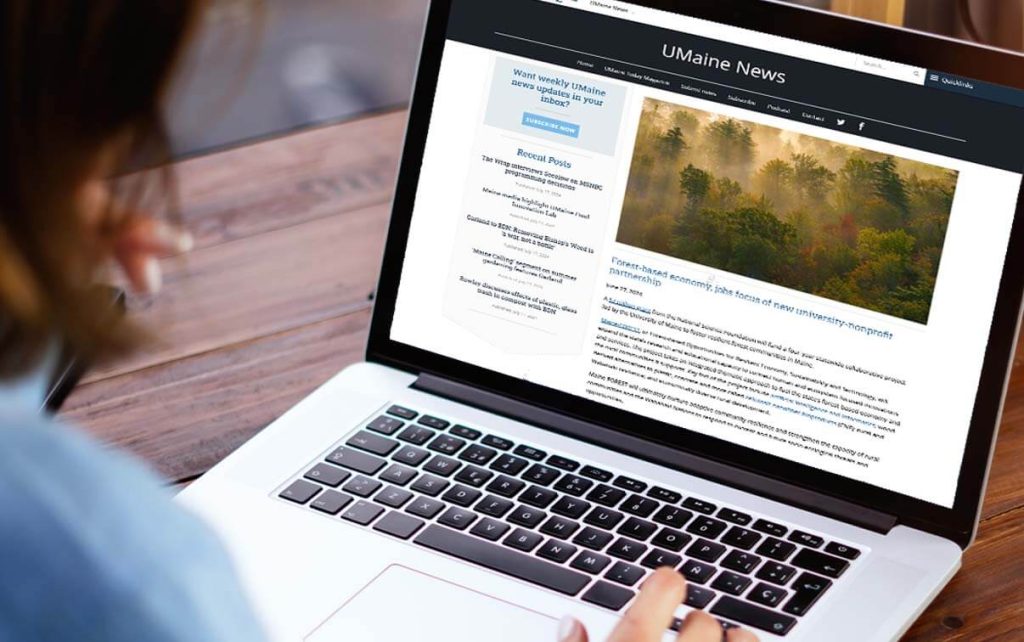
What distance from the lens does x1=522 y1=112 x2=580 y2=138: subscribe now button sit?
2.84ft

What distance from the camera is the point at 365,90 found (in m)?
3.06

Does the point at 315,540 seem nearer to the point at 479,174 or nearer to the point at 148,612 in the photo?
the point at 479,174

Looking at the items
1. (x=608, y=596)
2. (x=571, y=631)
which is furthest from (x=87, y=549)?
(x=608, y=596)

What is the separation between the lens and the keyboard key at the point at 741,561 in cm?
76

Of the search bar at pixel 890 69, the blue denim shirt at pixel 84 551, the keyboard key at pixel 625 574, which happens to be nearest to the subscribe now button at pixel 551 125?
the search bar at pixel 890 69

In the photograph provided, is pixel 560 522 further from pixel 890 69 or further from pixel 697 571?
pixel 890 69

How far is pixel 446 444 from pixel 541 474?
0.24ft

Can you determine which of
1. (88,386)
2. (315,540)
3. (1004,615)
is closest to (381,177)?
(88,386)

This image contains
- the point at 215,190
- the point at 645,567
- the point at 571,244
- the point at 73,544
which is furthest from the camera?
the point at 215,190

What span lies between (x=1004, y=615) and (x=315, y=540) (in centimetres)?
43

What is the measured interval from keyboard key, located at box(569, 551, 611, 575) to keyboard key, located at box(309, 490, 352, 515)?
159 millimetres

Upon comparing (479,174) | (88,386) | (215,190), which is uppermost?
(479,174)

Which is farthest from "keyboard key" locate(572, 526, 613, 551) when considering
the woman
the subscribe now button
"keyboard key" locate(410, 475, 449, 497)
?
the woman

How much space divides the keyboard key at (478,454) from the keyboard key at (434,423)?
0.10ft
